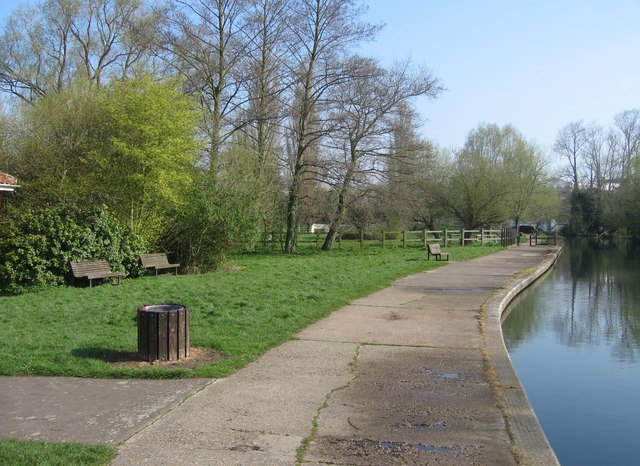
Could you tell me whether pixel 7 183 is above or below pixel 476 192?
below

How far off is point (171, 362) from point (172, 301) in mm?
5007

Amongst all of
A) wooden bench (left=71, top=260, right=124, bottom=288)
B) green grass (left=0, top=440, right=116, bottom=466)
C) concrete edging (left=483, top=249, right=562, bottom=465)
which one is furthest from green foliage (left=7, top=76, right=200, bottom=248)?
green grass (left=0, top=440, right=116, bottom=466)

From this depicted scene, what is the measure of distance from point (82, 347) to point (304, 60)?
24.5m

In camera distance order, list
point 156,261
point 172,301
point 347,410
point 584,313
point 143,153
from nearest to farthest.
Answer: point 347,410, point 172,301, point 584,313, point 156,261, point 143,153

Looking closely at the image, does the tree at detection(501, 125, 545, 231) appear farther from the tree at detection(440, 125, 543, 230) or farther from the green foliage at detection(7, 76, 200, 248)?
→ the green foliage at detection(7, 76, 200, 248)

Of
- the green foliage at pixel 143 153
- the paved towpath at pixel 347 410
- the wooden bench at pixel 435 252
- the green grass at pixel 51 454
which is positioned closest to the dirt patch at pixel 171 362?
the paved towpath at pixel 347 410

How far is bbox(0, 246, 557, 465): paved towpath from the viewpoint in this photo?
15.1ft

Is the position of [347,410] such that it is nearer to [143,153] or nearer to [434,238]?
[143,153]

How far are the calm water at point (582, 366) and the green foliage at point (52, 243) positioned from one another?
34.7 ft

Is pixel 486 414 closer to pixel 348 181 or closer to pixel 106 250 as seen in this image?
pixel 106 250

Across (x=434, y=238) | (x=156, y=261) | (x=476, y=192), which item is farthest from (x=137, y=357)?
(x=476, y=192)

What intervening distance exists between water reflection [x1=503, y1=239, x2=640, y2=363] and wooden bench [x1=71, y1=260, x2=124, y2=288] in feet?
32.1

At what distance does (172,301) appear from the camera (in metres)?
12.1

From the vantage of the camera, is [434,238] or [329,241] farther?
[434,238]
